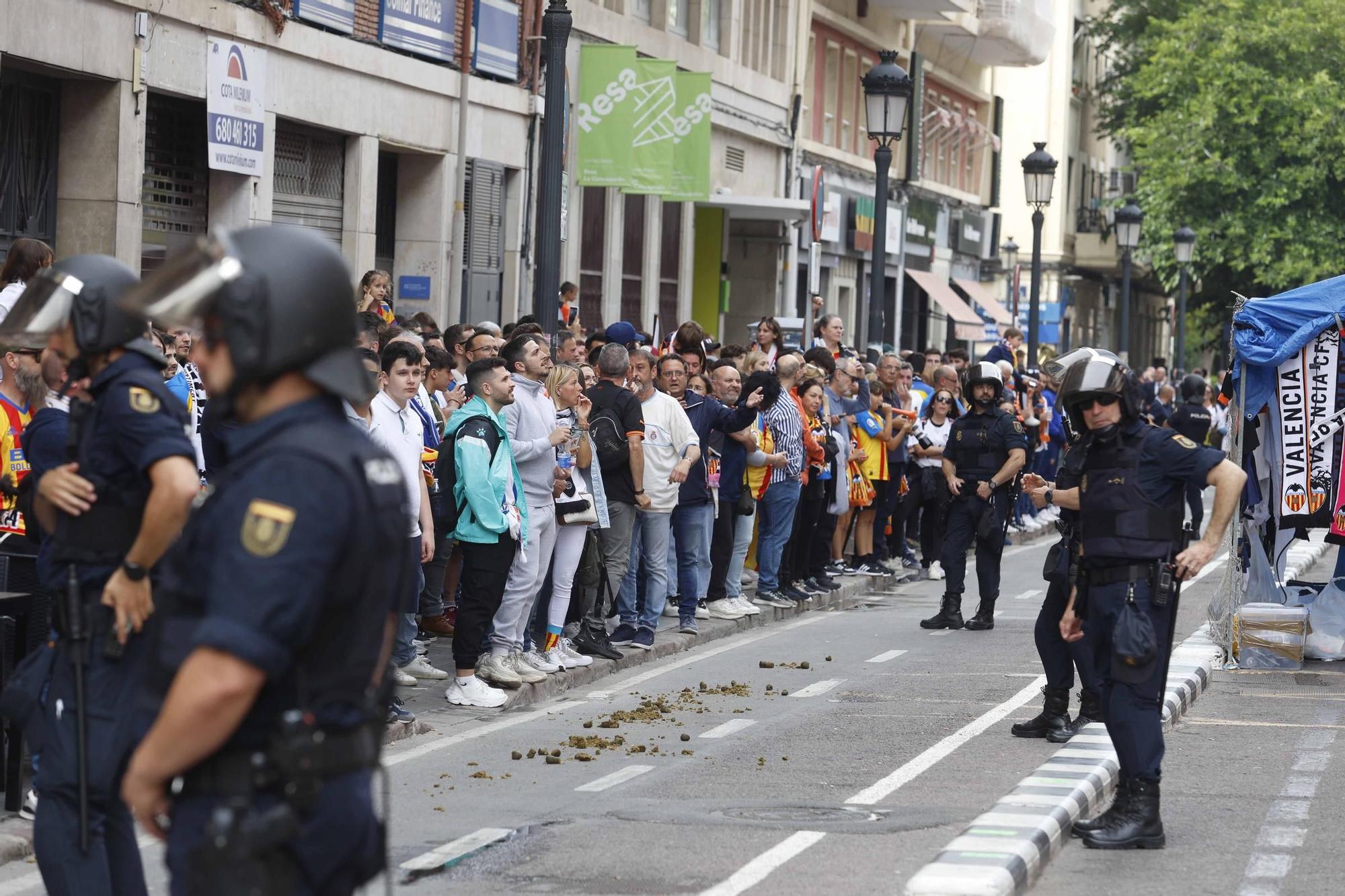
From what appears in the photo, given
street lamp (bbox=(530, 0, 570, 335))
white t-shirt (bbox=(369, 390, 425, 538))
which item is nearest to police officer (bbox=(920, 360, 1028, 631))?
street lamp (bbox=(530, 0, 570, 335))

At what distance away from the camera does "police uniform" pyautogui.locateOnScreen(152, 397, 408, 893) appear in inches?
148

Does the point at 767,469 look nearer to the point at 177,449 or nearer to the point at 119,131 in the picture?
the point at 119,131

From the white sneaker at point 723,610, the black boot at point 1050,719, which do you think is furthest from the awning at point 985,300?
the black boot at point 1050,719

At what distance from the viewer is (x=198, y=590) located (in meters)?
3.93

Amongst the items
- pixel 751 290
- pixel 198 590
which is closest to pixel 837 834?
pixel 198 590

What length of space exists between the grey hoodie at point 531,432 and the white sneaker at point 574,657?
1.33 m

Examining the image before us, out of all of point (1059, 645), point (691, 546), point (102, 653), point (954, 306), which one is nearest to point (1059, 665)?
point (1059, 645)

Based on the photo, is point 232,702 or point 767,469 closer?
point 232,702

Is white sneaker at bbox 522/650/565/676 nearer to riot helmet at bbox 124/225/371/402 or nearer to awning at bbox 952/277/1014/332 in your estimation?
riot helmet at bbox 124/225/371/402

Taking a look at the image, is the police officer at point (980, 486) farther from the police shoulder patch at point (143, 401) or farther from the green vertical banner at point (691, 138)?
the police shoulder patch at point (143, 401)

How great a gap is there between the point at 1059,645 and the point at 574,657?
3282 millimetres

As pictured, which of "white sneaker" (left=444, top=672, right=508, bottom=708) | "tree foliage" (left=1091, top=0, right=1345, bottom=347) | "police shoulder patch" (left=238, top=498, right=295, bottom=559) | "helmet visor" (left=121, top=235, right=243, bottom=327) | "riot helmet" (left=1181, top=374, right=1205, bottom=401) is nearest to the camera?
→ "police shoulder patch" (left=238, top=498, right=295, bottom=559)

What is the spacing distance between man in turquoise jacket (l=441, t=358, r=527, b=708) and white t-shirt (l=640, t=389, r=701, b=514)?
2.38 metres

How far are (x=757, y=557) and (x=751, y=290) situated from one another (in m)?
16.9
